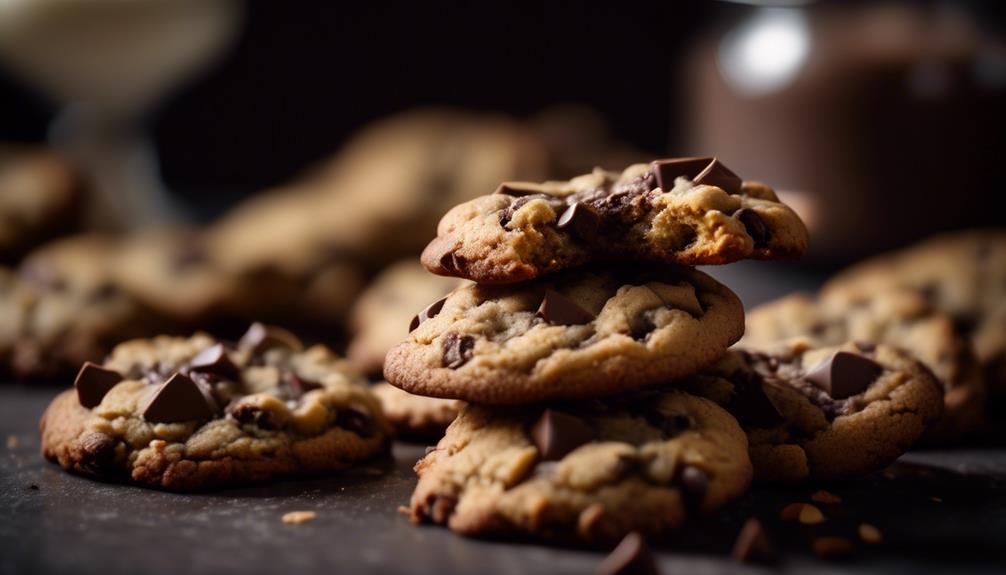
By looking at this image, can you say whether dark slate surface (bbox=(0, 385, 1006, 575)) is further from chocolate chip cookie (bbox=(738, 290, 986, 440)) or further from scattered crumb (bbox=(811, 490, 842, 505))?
chocolate chip cookie (bbox=(738, 290, 986, 440))

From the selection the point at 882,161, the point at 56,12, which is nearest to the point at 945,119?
the point at 882,161

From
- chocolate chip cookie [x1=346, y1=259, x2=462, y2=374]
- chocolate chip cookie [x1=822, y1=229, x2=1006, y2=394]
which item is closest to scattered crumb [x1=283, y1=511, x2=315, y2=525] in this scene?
chocolate chip cookie [x1=346, y1=259, x2=462, y2=374]

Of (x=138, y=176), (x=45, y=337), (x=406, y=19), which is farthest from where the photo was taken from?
(x=406, y=19)

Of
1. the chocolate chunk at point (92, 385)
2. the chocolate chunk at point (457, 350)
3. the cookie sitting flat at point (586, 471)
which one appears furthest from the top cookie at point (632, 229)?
the chocolate chunk at point (92, 385)

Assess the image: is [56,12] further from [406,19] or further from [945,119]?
[945,119]

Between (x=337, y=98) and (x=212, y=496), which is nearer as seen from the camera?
(x=212, y=496)

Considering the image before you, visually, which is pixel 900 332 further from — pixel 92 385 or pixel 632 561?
pixel 92 385
